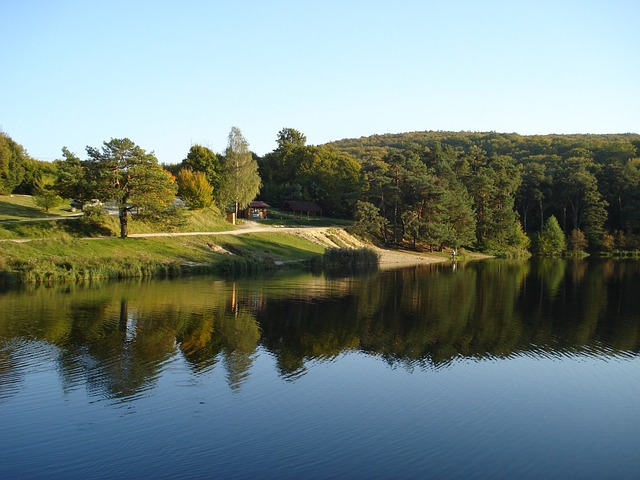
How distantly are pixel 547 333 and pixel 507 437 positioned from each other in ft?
40.6

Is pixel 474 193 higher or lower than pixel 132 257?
higher

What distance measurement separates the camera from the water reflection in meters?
17.2

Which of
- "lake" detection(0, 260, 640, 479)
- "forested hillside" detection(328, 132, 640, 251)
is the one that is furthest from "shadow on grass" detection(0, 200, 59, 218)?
"forested hillside" detection(328, 132, 640, 251)

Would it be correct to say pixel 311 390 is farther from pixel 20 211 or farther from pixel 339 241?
pixel 339 241

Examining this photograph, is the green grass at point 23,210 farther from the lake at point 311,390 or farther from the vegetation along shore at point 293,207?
the lake at point 311,390

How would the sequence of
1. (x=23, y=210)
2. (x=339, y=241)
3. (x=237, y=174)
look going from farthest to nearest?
(x=237, y=174) → (x=339, y=241) → (x=23, y=210)

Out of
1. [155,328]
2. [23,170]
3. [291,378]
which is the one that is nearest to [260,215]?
[23,170]

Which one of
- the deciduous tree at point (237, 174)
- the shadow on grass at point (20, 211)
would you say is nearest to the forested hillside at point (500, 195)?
the deciduous tree at point (237, 174)

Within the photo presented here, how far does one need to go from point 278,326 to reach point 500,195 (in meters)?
69.8

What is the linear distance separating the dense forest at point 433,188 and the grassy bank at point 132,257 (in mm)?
6085

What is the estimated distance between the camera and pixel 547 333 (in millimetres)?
23391

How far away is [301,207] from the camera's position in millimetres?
91562

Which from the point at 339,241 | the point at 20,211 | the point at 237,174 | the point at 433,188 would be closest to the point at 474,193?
the point at 433,188

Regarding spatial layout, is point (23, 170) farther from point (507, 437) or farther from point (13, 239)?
point (507, 437)
